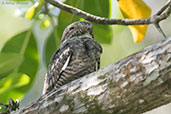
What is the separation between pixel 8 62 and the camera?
2963 mm

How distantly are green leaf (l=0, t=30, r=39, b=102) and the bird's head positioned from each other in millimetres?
367

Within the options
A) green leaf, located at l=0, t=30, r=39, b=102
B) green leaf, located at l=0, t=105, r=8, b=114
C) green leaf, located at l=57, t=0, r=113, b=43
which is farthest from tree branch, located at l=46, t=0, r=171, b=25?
green leaf, located at l=0, t=105, r=8, b=114

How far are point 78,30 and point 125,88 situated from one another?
1.36m

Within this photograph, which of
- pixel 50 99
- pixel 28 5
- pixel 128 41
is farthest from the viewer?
pixel 128 41

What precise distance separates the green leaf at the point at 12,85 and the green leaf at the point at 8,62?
0.15 metres

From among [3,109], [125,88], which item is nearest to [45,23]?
[3,109]

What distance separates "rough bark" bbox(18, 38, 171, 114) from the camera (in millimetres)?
1926

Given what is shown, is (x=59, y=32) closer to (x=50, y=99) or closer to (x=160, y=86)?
(x=50, y=99)

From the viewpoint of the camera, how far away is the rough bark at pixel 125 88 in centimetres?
193

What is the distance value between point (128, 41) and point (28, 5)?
2917mm

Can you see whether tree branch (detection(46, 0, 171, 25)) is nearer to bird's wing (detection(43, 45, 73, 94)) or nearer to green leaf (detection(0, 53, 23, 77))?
bird's wing (detection(43, 45, 73, 94))

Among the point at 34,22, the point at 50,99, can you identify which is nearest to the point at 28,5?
the point at 34,22

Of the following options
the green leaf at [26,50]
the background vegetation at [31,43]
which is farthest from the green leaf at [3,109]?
the green leaf at [26,50]

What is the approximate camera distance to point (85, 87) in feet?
7.39
